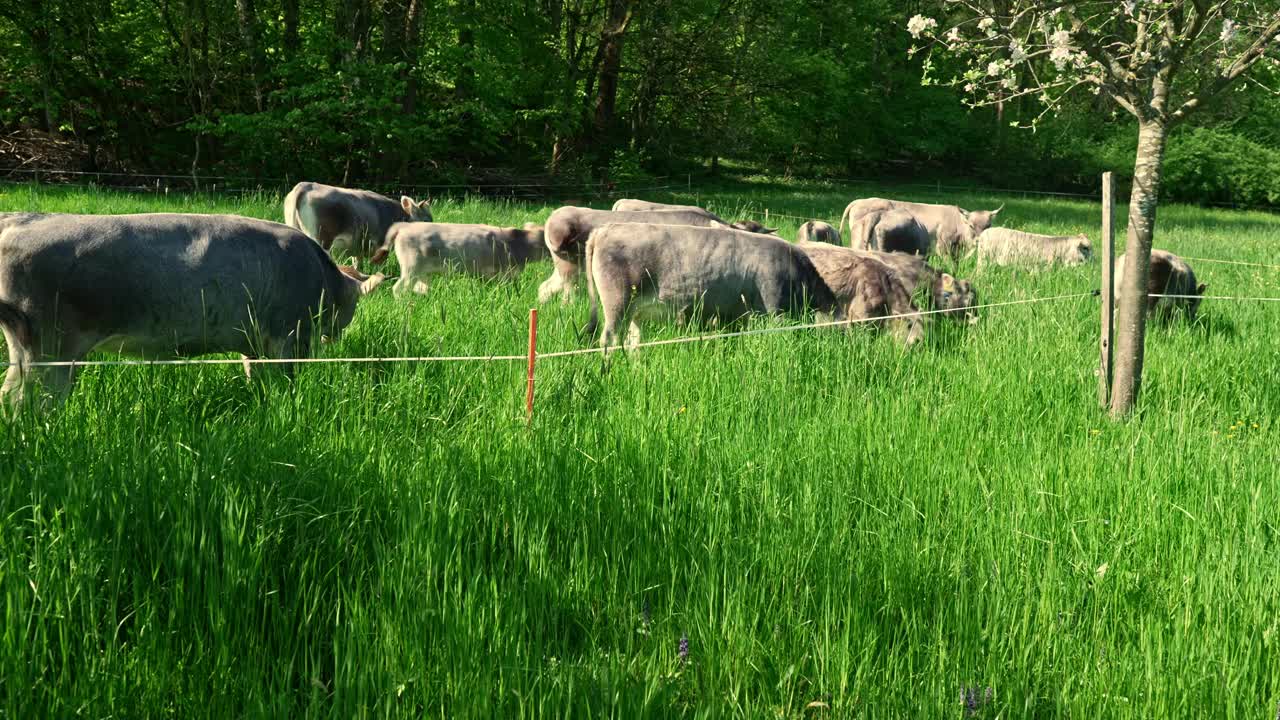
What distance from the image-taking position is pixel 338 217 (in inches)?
506

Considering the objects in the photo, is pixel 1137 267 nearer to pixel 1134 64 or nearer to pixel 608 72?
pixel 1134 64

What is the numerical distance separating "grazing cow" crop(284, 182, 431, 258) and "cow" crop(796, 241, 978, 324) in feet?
20.8

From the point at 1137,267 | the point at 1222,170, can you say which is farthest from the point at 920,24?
the point at 1222,170

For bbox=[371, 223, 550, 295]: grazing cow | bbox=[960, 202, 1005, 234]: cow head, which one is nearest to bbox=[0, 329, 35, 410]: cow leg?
bbox=[371, 223, 550, 295]: grazing cow

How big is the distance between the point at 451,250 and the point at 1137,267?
7.46m

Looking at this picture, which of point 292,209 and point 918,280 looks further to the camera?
point 292,209

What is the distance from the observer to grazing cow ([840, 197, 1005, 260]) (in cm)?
1585

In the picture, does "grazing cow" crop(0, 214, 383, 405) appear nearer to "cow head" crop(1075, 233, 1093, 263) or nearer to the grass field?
the grass field

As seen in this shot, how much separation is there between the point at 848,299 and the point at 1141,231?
318 centimetres

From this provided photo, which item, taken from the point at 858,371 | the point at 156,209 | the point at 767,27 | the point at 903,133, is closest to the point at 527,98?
the point at 767,27

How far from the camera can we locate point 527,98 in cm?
2852

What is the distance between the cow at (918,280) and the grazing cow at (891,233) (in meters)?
5.81

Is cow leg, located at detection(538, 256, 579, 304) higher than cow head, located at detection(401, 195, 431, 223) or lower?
lower

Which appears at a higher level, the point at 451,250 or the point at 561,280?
the point at 451,250
